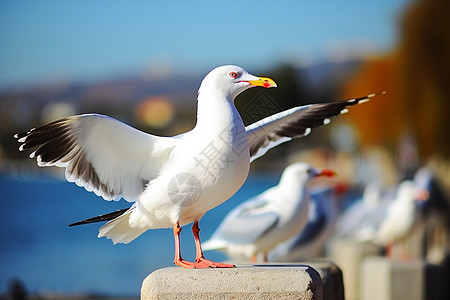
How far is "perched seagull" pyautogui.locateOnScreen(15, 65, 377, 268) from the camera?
461cm

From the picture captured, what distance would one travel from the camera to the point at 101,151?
493 cm

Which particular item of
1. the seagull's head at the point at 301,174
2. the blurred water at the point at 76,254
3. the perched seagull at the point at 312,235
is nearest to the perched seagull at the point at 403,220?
the perched seagull at the point at 312,235

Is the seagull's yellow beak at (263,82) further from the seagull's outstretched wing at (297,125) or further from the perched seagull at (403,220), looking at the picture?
the perched seagull at (403,220)

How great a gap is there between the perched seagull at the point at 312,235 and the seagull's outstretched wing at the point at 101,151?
13.8 ft

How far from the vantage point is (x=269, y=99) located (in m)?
6.07

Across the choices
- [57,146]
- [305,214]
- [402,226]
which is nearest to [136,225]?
[57,146]

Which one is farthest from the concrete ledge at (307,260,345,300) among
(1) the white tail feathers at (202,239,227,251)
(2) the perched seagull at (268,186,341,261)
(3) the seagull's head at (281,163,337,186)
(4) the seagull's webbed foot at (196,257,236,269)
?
(2) the perched seagull at (268,186,341,261)

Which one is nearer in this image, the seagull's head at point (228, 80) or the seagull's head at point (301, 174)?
the seagull's head at point (228, 80)

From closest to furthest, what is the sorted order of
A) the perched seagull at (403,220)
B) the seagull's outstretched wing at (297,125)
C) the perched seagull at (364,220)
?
the seagull's outstretched wing at (297,125) < the perched seagull at (403,220) < the perched seagull at (364,220)

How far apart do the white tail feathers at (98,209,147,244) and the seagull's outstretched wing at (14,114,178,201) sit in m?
0.14

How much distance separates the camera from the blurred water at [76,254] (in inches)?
846

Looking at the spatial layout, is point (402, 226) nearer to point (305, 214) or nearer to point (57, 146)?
point (305, 214)

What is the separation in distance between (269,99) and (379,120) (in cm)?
4617

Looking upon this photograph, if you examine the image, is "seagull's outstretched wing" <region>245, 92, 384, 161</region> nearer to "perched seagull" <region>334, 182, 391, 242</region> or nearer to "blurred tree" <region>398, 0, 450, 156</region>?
"perched seagull" <region>334, 182, 391, 242</region>
